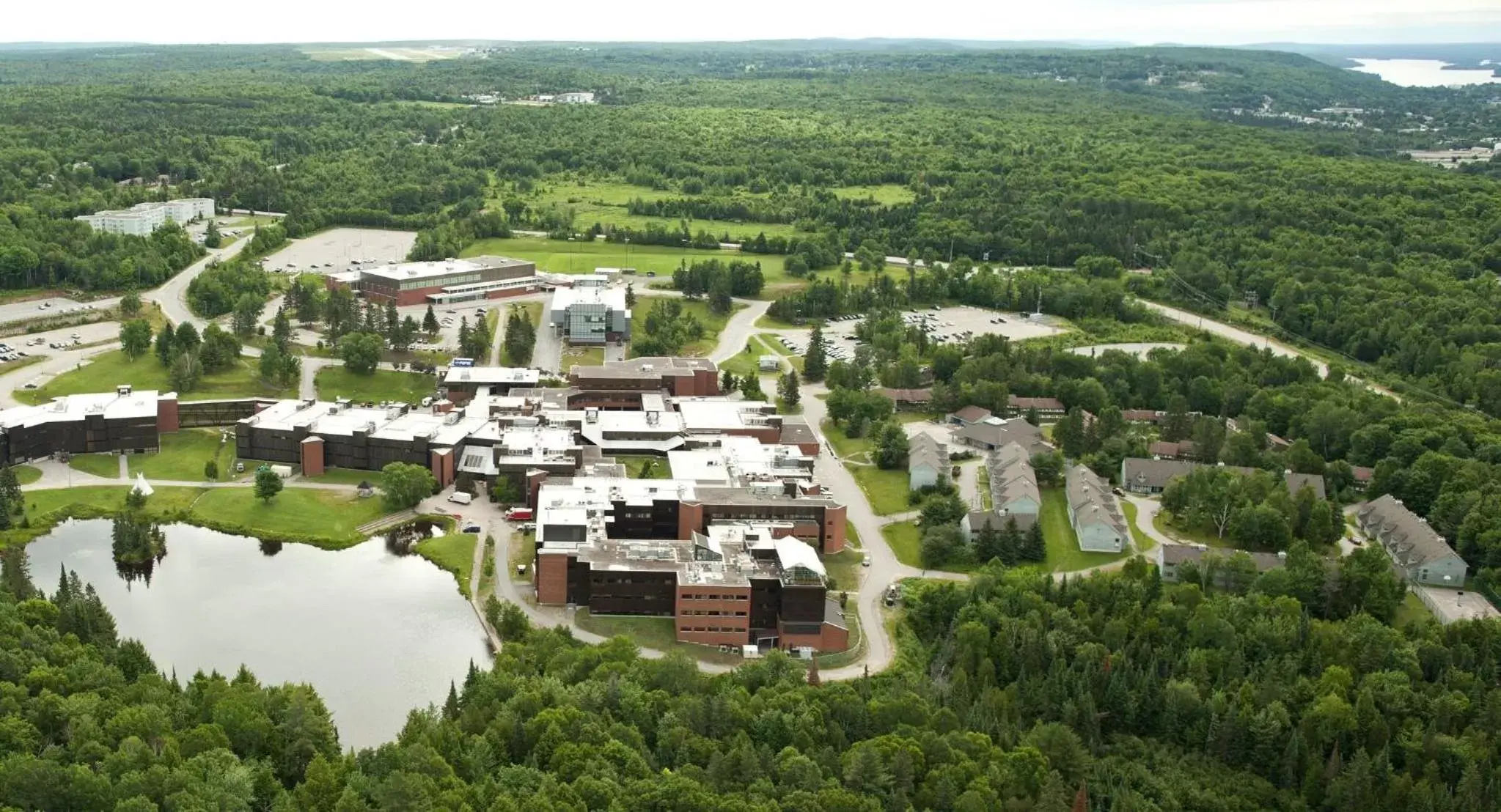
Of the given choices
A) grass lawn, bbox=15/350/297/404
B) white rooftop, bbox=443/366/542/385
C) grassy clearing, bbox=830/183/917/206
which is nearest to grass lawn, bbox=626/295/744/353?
white rooftop, bbox=443/366/542/385

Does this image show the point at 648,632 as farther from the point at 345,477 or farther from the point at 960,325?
the point at 960,325

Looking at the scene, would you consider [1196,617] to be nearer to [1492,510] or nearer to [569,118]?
[1492,510]

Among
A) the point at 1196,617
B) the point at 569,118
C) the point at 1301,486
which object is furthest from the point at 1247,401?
the point at 569,118

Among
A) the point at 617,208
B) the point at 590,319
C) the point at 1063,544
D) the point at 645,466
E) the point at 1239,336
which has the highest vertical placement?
the point at 617,208

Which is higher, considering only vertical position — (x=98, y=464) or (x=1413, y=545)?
(x=98, y=464)

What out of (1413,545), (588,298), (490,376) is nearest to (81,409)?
(490,376)

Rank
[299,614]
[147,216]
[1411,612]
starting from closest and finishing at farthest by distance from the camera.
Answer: [299,614] → [1411,612] → [147,216]
